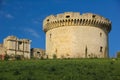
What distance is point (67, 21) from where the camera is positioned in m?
45.5

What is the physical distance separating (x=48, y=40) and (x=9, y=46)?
524 centimetres

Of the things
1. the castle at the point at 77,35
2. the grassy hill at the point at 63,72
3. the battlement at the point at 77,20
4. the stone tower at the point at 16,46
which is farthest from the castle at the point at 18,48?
the grassy hill at the point at 63,72

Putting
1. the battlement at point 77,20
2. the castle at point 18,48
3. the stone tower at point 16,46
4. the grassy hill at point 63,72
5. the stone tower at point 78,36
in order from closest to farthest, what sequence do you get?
the grassy hill at point 63,72
the stone tower at point 78,36
the battlement at point 77,20
the castle at point 18,48
the stone tower at point 16,46

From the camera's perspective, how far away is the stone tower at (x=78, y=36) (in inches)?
1764

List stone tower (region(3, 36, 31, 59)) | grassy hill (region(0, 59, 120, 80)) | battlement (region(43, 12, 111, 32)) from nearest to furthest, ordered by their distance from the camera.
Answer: grassy hill (region(0, 59, 120, 80)), battlement (region(43, 12, 111, 32)), stone tower (region(3, 36, 31, 59))

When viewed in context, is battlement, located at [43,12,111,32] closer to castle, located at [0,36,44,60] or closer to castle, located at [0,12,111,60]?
castle, located at [0,12,111,60]

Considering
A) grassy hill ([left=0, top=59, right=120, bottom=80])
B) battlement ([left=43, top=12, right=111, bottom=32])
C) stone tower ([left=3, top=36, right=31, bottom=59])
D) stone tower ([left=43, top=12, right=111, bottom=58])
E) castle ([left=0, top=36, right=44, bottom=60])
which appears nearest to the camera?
grassy hill ([left=0, top=59, right=120, bottom=80])

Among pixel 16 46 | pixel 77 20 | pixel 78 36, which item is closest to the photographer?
pixel 78 36

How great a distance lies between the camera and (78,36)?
4522 centimetres

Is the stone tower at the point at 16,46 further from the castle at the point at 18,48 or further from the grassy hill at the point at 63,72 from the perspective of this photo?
the grassy hill at the point at 63,72

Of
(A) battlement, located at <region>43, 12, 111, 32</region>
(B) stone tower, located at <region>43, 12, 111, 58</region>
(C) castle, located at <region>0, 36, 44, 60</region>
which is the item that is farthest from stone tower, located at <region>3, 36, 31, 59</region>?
(A) battlement, located at <region>43, 12, 111, 32</region>

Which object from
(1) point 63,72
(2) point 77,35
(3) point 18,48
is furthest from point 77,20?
(1) point 63,72

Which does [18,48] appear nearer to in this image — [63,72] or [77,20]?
[77,20]

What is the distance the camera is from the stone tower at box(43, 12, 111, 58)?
44.8 m
